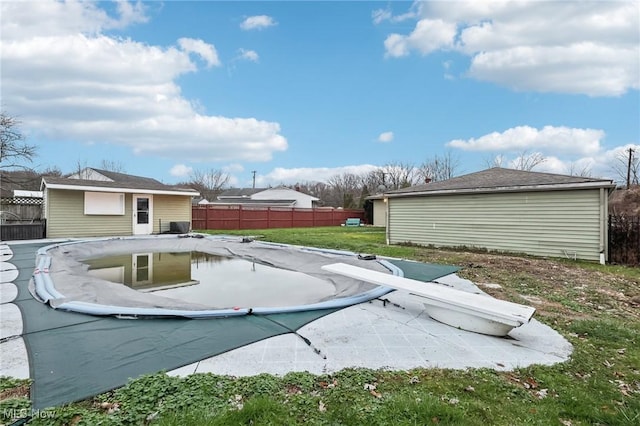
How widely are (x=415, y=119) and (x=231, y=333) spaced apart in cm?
2005

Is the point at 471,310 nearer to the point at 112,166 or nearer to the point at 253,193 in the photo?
the point at 253,193

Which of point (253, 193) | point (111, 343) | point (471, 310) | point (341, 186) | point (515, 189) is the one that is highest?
point (341, 186)

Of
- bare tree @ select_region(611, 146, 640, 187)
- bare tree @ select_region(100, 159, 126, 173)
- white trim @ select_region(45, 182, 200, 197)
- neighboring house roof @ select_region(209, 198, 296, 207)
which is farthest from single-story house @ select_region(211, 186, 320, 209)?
bare tree @ select_region(611, 146, 640, 187)

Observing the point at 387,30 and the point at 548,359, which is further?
the point at 387,30

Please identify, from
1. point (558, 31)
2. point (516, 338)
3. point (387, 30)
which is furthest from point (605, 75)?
point (516, 338)

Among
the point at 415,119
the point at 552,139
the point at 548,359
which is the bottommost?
the point at 548,359

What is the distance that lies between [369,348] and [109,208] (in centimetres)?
1413

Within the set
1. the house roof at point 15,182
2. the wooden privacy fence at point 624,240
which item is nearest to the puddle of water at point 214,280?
the wooden privacy fence at point 624,240

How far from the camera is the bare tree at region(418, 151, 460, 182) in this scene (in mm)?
33312

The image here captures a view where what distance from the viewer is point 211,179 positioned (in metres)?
46.2

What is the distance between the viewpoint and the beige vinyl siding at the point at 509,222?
28.1 ft

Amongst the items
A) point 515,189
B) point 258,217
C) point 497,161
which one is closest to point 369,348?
point 515,189

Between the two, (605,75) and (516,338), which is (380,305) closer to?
(516,338)

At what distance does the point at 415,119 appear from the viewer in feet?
67.1
